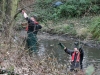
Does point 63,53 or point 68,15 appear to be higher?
point 68,15

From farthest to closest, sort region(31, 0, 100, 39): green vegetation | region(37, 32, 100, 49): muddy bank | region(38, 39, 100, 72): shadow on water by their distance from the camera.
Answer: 1. region(31, 0, 100, 39): green vegetation
2. region(37, 32, 100, 49): muddy bank
3. region(38, 39, 100, 72): shadow on water

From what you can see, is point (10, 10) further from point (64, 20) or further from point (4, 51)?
point (64, 20)

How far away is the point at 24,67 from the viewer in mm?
6961

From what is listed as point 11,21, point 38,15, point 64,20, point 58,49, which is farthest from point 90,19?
point 11,21

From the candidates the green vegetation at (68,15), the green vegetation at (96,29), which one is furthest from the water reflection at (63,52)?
the green vegetation at (68,15)

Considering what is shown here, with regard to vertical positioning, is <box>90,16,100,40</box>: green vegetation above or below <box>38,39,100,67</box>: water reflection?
above

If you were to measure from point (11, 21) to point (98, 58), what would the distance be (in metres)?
6.31

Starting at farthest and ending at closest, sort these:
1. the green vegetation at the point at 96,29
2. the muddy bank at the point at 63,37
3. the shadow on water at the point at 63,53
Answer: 1. the green vegetation at the point at 96,29
2. the muddy bank at the point at 63,37
3. the shadow on water at the point at 63,53

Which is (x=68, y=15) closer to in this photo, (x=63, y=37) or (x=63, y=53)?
(x=63, y=37)

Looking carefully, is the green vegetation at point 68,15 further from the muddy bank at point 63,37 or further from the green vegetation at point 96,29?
the green vegetation at point 96,29

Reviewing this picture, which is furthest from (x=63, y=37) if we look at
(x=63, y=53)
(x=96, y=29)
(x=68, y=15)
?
(x=63, y=53)

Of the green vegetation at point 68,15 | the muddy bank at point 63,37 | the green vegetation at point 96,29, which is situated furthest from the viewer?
the green vegetation at point 68,15

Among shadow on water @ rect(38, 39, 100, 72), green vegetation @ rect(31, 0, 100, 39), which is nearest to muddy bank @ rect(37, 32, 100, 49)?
green vegetation @ rect(31, 0, 100, 39)

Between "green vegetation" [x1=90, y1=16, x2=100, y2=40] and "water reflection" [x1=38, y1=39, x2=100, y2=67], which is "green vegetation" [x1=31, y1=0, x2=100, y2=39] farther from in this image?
"water reflection" [x1=38, y1=39, x2=100, y2=67]
